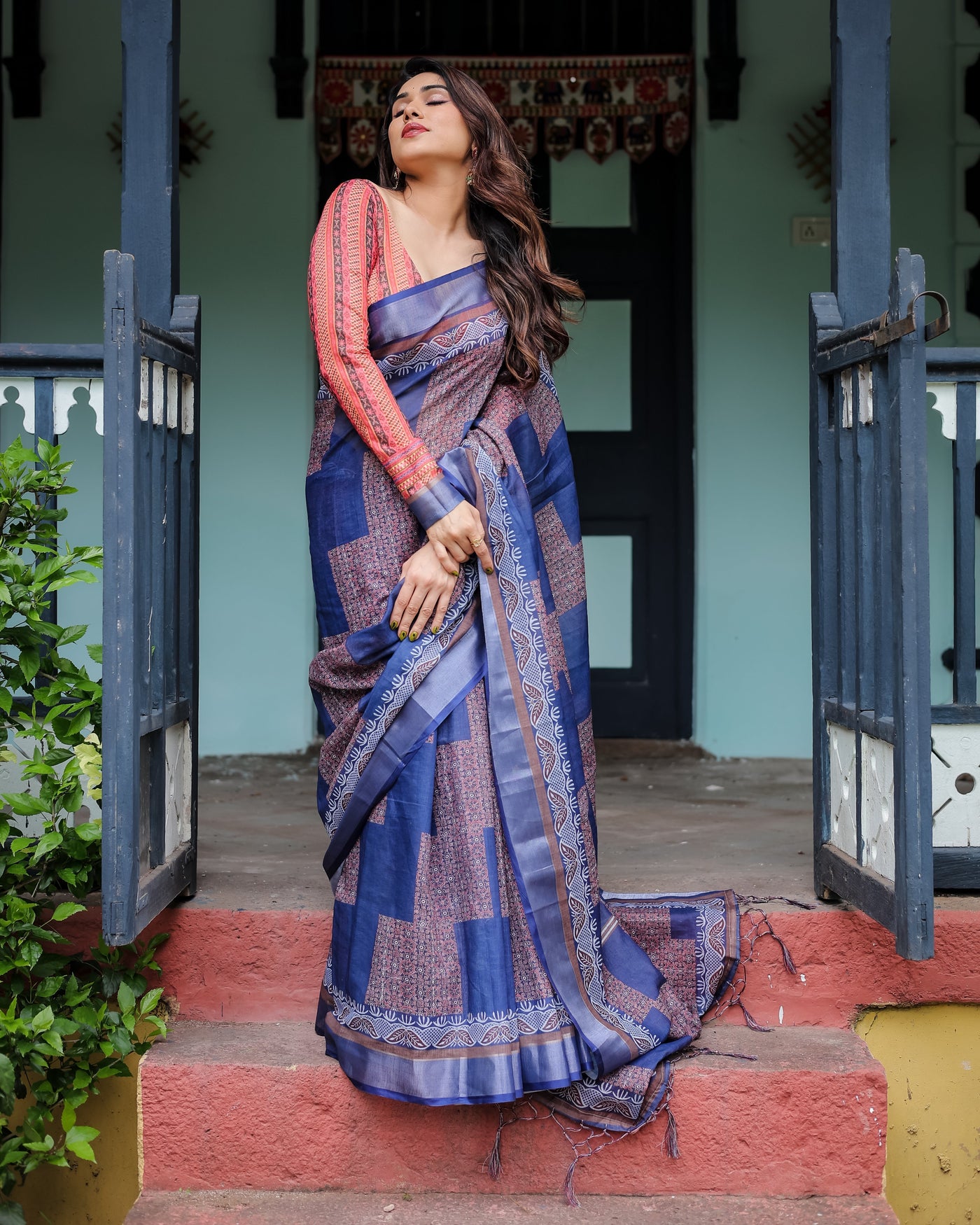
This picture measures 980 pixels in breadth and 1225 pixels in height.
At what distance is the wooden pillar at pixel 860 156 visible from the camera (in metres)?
2.79

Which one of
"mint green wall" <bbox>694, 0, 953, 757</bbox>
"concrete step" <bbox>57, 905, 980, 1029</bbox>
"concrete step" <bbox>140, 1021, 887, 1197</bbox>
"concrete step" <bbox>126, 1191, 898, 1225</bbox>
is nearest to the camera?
"concrete step" <bbox>126, 1191, 898, 1225</bbox>

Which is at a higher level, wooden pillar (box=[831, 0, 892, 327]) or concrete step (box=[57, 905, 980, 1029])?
wooden pillar (box=[831, 0, 892, 327])

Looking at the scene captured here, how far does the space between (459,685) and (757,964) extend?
94cm

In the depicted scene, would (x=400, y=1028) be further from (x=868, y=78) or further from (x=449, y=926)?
(x=868, y=78)

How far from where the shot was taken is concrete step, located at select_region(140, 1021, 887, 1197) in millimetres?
2402

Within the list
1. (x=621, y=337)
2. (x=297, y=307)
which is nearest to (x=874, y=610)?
(x=621, y=337)

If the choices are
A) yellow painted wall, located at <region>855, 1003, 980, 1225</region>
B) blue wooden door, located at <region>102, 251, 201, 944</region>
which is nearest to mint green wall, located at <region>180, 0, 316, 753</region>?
blue wooden door, located at <region>102, 251, 201, 944</region>

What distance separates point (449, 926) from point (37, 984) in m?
0.84

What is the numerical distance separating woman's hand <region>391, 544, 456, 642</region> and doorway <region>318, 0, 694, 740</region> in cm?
276

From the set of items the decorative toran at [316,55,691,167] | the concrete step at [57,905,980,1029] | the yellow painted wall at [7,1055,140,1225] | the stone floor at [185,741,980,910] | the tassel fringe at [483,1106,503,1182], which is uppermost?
the decorative toran at [316,55,691,167]

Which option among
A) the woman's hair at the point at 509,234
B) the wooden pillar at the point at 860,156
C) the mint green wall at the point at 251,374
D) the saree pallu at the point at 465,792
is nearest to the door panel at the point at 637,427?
the mint green wall at the point at 251,374

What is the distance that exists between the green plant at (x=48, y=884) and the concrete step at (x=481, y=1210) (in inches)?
9.8

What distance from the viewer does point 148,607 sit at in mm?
2541

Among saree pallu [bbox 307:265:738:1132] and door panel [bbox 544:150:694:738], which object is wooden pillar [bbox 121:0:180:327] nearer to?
saree pallu [bbox 307:265:738:1132]
